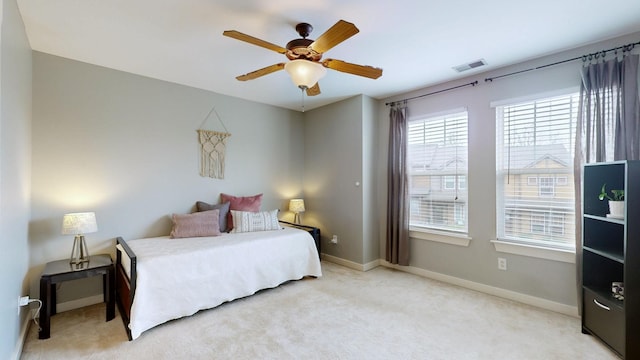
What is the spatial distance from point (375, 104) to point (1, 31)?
3.78 m

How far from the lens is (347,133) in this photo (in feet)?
14.1

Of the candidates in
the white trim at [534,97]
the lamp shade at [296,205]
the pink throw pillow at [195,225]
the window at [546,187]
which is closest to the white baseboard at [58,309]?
the pink throw pillow at [195,225]

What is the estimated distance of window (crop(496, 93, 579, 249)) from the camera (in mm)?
→ 2760

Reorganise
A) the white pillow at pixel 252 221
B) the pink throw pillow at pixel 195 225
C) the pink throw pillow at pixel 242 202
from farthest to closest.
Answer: the pink throw pillow at pixel 242 202, the white pillow at pixel 252 221, the pink throw pillow at pixel 195 225

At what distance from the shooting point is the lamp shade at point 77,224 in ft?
8.52

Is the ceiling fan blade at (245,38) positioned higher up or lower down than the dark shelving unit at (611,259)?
higher up

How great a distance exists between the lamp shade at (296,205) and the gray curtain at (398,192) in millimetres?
1386

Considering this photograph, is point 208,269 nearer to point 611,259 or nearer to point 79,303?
point 79,303

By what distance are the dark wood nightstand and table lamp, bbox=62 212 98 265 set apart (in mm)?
75

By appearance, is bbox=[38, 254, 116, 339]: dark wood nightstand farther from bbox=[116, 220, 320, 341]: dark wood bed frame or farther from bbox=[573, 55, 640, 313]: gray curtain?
bbox=[573, 55, 640, 313]: gray curtain

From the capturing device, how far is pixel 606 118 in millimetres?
2469

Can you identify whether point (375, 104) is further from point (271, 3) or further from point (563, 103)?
point (271, 3)

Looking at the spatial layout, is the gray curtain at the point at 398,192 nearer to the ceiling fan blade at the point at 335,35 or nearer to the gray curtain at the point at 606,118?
the gray curtain at the point at 606,118

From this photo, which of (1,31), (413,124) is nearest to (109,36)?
(1,31)
